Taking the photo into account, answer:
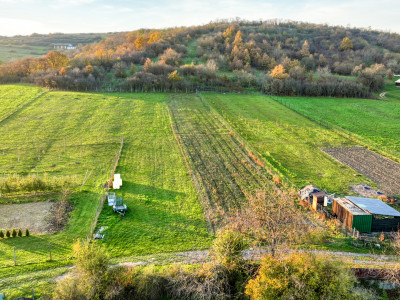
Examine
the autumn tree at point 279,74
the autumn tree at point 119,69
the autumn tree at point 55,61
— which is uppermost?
the autumn tree at point 55,61

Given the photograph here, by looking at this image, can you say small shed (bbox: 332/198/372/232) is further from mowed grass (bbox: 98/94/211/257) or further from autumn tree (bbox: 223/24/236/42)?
autumn tree (bbox: 223/24/236/42)

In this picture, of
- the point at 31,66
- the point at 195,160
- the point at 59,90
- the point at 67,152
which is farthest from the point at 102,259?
the point at 31,66

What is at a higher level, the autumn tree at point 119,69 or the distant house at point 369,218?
the autumn tree at point 119,69

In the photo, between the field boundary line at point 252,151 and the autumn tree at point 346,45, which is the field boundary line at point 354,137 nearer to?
the field boundary line at point 252,151

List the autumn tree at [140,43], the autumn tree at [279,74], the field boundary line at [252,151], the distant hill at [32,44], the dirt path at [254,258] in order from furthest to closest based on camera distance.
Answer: the distant hill at [32,44] → the autumn tree at [140,43] → the autumn tree at [279,74] → the field boundary line at [252,151] → the dirt path at [254,258]

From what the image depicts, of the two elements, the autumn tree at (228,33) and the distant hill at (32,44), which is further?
the distant hill at (32,44)

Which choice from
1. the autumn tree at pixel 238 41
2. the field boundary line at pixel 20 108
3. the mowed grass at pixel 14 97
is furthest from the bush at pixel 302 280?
the autumn tree at pixel 238 41

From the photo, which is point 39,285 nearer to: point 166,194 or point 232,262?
point 232,262
